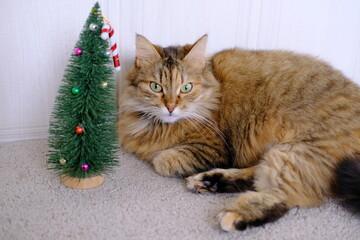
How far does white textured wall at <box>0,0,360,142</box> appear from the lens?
1751 millimetres

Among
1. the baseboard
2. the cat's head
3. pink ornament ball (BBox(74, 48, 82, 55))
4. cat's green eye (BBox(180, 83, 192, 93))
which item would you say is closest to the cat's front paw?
the cat's head

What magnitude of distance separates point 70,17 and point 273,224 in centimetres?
146

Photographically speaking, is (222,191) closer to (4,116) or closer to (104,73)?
(104,73)

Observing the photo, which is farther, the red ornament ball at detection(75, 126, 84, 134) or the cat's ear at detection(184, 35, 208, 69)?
the cat's ear at detection(184, 35, 208, 69)

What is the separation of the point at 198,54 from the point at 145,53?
275 millimetres

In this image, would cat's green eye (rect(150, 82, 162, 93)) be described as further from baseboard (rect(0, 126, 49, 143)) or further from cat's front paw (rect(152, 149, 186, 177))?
baseboard (rect(0, 126, 49, 143))

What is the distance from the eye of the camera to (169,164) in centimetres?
163

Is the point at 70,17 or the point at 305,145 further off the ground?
the point at 70,17

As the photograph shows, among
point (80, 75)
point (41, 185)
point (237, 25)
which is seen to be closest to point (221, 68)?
point (237, 25)

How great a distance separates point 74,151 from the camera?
1405 millimetres

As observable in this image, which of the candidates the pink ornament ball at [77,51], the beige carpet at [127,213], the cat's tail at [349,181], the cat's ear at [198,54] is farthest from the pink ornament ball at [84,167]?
the cat's tail at [349,181]

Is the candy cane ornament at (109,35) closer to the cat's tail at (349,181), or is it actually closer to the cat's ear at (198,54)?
the cat's ear at (198,54)

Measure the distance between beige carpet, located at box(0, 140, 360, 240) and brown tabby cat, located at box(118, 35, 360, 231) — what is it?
0.22 feet

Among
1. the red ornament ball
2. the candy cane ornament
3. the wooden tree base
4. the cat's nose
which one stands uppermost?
the candy cane ornament
